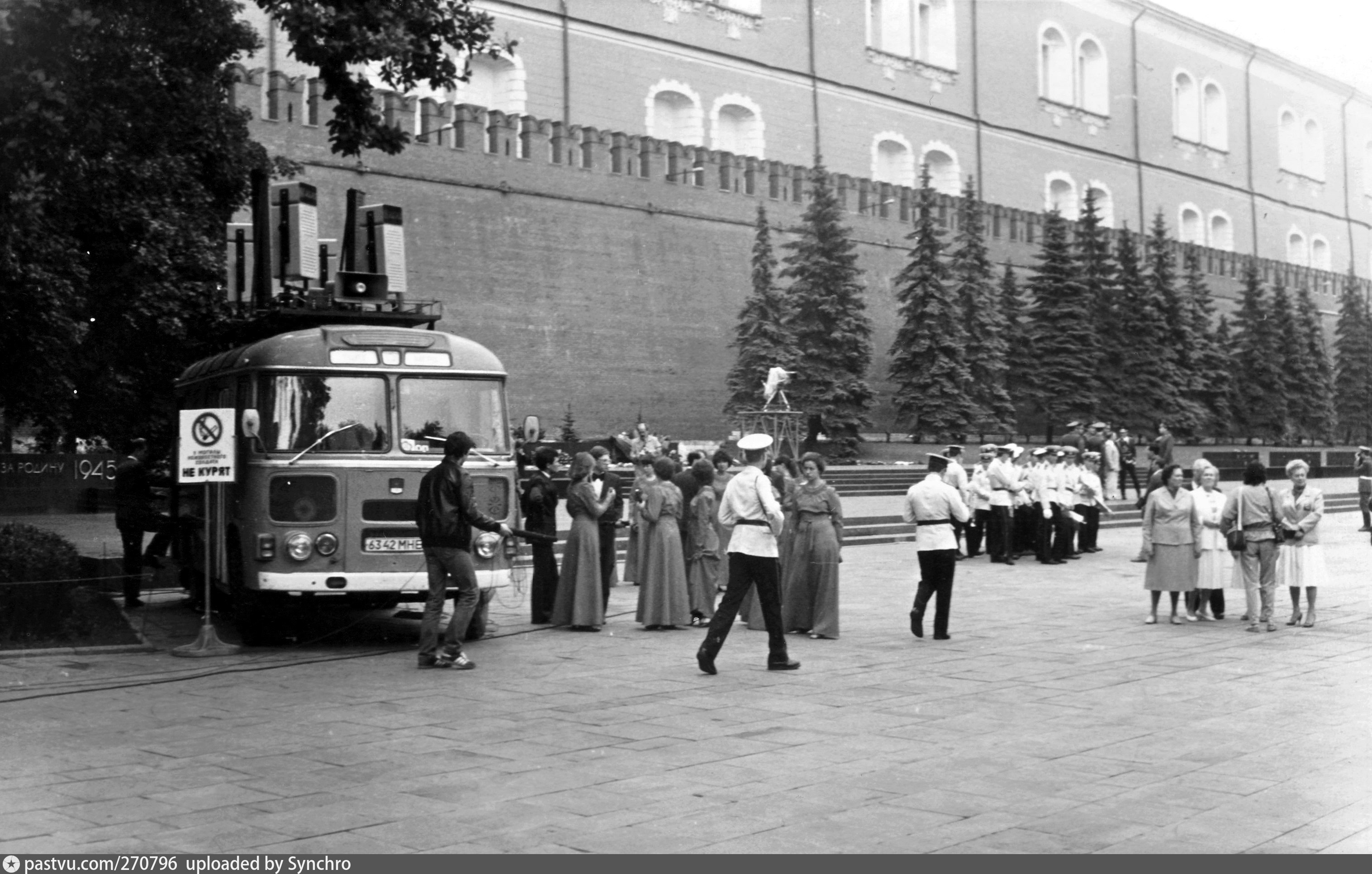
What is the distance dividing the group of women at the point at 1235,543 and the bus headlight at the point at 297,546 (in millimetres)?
6903

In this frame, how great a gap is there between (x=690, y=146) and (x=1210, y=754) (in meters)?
31.5

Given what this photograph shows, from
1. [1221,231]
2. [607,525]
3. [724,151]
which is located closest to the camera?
[607,525]

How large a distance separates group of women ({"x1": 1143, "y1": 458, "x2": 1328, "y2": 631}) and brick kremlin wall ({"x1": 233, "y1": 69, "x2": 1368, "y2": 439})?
756 inches

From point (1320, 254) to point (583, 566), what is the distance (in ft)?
194

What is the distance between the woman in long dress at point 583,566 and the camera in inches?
507

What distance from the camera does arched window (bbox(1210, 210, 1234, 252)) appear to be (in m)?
58.9

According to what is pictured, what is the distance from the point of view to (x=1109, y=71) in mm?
54406

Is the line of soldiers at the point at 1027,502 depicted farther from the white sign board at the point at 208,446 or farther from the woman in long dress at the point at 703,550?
the white sign board at the point at 208,446

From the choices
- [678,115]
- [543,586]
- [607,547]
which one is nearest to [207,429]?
[543,586]

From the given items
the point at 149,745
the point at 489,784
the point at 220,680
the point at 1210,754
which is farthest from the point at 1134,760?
the point at 220,680

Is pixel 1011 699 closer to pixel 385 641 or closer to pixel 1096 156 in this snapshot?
pixel 385 641

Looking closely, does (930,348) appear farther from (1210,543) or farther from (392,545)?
(392,545)

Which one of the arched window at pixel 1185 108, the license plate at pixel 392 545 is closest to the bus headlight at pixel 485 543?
the license plate at pixel 392 545

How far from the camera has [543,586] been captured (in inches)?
532
